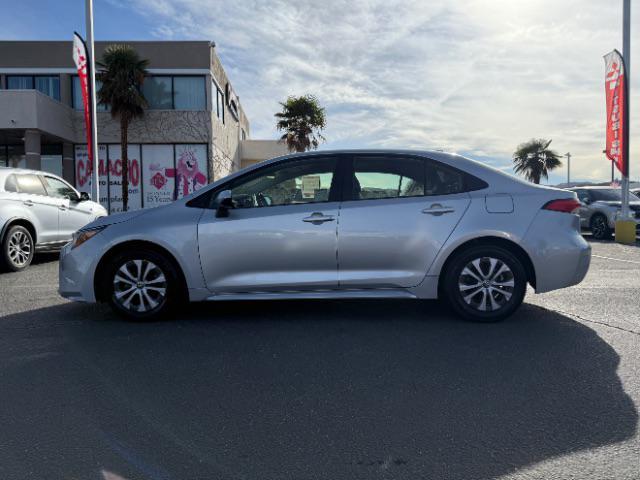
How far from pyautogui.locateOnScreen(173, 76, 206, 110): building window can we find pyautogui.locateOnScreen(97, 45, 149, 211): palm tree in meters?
1.60

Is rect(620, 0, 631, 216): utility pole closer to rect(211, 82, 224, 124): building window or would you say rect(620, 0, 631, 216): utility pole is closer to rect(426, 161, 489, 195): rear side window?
rect(426, 161, 489, 195): rear side window

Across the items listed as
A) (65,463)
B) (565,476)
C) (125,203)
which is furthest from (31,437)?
(125,203)

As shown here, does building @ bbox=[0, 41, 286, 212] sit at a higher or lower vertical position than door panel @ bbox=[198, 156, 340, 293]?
higher

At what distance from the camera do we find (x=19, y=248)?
29.6 feet

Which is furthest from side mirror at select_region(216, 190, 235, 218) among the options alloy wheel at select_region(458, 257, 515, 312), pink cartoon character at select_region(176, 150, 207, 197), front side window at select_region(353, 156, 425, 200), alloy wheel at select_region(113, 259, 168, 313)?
pink cartoon character at select_region(176, 150, 207, 197)

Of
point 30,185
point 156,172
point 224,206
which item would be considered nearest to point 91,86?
point 30,185

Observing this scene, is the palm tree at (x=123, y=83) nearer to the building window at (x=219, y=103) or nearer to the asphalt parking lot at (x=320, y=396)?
the building window at (x=219, y=103)

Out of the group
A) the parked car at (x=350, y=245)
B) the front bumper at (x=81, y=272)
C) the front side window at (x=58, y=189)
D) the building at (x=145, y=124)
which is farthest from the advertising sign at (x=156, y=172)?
the parked car at (x=350, y=245)

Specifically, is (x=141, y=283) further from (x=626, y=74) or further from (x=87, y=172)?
(x=87, y=172)

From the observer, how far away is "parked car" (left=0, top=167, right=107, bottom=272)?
884 centimetres

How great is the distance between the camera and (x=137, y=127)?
25422 millimetres

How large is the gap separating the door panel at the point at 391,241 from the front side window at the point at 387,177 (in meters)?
0.16

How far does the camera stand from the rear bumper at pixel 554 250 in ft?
16.4

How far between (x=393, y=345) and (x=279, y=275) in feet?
4.12
